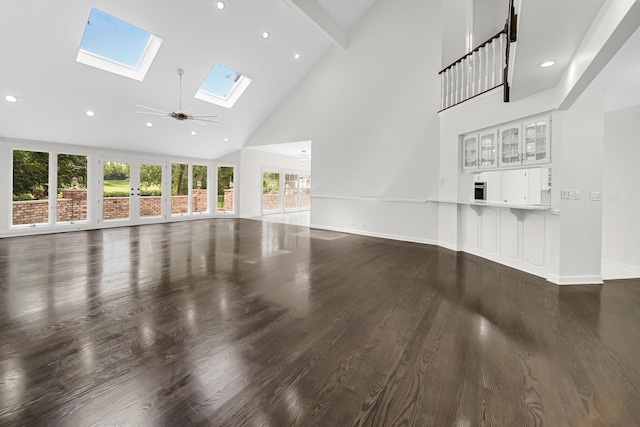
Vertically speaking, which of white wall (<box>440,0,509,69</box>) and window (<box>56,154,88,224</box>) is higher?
white wall (<box>440,0,509,69</box>)

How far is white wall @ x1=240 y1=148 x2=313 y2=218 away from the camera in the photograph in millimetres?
10087

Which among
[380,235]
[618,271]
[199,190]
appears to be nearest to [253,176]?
[199,190]

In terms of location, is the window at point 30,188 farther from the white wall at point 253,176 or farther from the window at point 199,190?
the white wall at point 253,176

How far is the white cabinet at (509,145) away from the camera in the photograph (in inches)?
146

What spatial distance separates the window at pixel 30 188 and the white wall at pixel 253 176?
16.6 feet

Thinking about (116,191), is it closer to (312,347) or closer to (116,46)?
(116,46)

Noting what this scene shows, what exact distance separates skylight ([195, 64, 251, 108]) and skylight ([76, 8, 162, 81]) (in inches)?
51.6

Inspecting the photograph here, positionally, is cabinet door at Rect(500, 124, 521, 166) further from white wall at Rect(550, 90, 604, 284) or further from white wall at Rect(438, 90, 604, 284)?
white wall at Rect(550, 90, 604, 284)

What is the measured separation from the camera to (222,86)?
729 centimetres

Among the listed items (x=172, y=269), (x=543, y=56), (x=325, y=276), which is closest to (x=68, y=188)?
(x=172, y=269)

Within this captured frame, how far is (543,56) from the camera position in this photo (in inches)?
104

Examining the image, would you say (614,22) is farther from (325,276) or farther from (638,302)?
(325,276)

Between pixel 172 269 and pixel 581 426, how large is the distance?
13.4ft

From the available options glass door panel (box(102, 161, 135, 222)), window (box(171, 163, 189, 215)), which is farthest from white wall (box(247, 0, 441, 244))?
glass door panel (box(102, 161, 135, 222))
